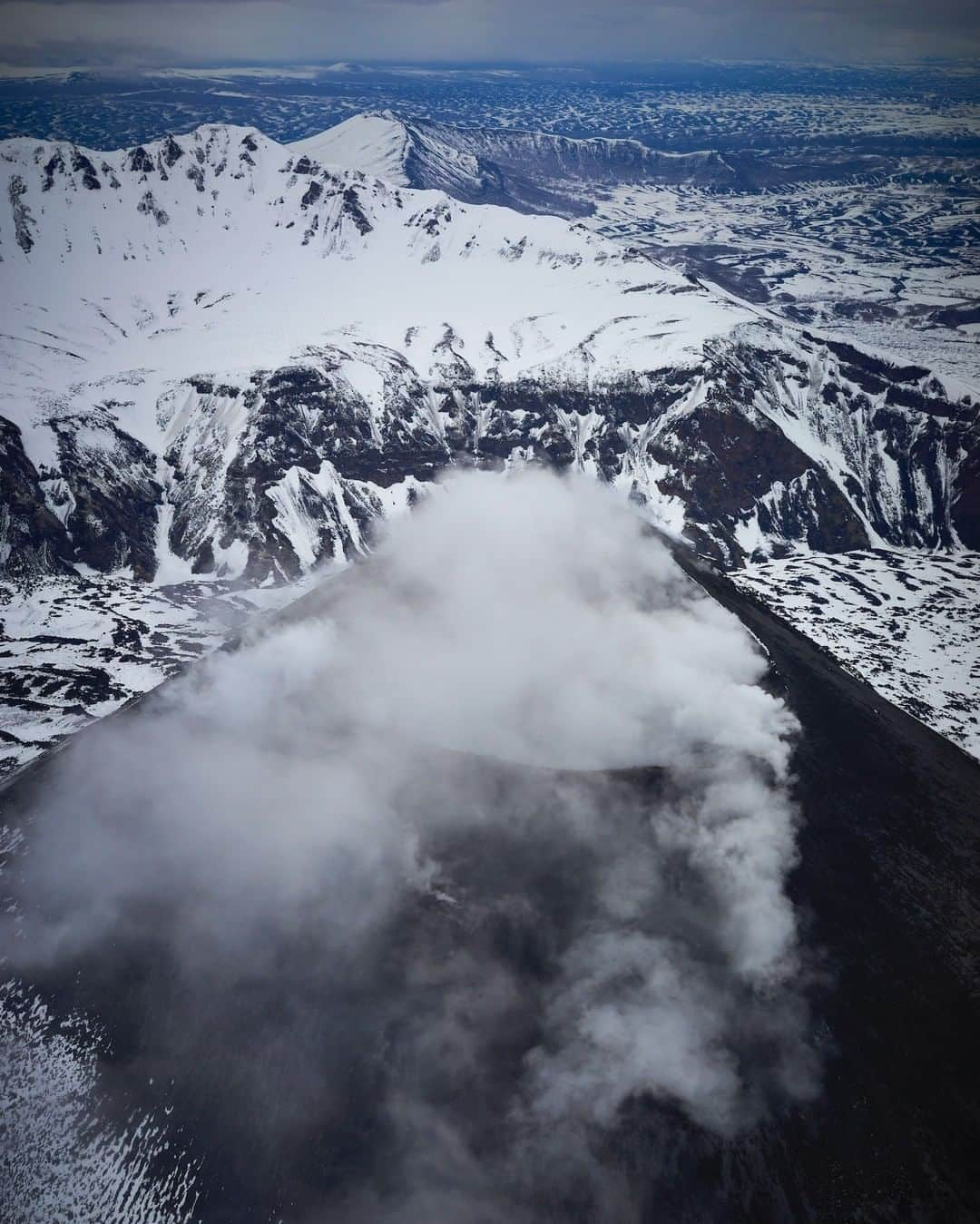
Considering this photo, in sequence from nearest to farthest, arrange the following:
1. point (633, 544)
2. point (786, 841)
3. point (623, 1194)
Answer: point (623, 1194)
point (786, 841)
point (633, 544)

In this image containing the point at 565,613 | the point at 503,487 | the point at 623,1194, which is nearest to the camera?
the point at 623,1194

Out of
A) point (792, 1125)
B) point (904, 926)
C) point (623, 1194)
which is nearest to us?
point (623, 1194)

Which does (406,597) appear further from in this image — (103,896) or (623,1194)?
(623,1194)

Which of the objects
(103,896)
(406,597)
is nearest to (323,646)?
(406,597)

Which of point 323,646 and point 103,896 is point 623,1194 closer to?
point 103,896

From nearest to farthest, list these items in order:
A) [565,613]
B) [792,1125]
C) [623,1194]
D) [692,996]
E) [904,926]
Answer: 1. [623,1194]
2. [792,1125]
3. [692,996]
4. [904,926]
5. [565,613]

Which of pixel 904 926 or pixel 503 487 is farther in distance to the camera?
pixel 503 487

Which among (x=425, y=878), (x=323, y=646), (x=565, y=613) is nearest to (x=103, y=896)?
(x=425, y=878)

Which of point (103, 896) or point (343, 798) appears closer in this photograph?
point (103, 896)
